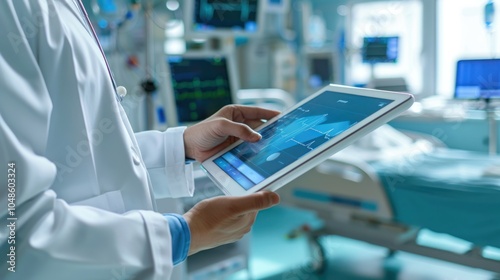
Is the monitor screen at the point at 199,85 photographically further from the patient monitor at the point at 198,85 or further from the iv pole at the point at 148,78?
the iv pole at the point at 148,78

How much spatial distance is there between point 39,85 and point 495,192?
2007 millimetres

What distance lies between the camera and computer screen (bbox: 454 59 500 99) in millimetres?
2430

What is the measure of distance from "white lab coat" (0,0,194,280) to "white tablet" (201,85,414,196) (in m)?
0.18

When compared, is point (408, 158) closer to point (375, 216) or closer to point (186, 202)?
point (375, 216)

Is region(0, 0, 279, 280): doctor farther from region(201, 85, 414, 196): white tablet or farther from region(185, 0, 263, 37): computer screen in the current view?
region(185, 0, 263, 37): computer screen

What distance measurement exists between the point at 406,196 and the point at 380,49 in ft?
4.75

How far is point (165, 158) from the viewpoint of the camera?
1.22 m

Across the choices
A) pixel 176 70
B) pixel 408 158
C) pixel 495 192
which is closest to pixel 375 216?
pixel 408 158

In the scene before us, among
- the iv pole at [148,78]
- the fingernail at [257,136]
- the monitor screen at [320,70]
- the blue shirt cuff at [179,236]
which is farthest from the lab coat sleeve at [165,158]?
the monitor screen at [320,70]

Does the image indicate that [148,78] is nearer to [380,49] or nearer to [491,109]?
[491,109]

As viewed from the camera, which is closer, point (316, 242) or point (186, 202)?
point (186, 202)

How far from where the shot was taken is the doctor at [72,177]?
0.70 meters

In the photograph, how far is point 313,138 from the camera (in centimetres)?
91

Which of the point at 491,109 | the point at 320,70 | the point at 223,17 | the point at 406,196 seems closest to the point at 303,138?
the point at 406,196
